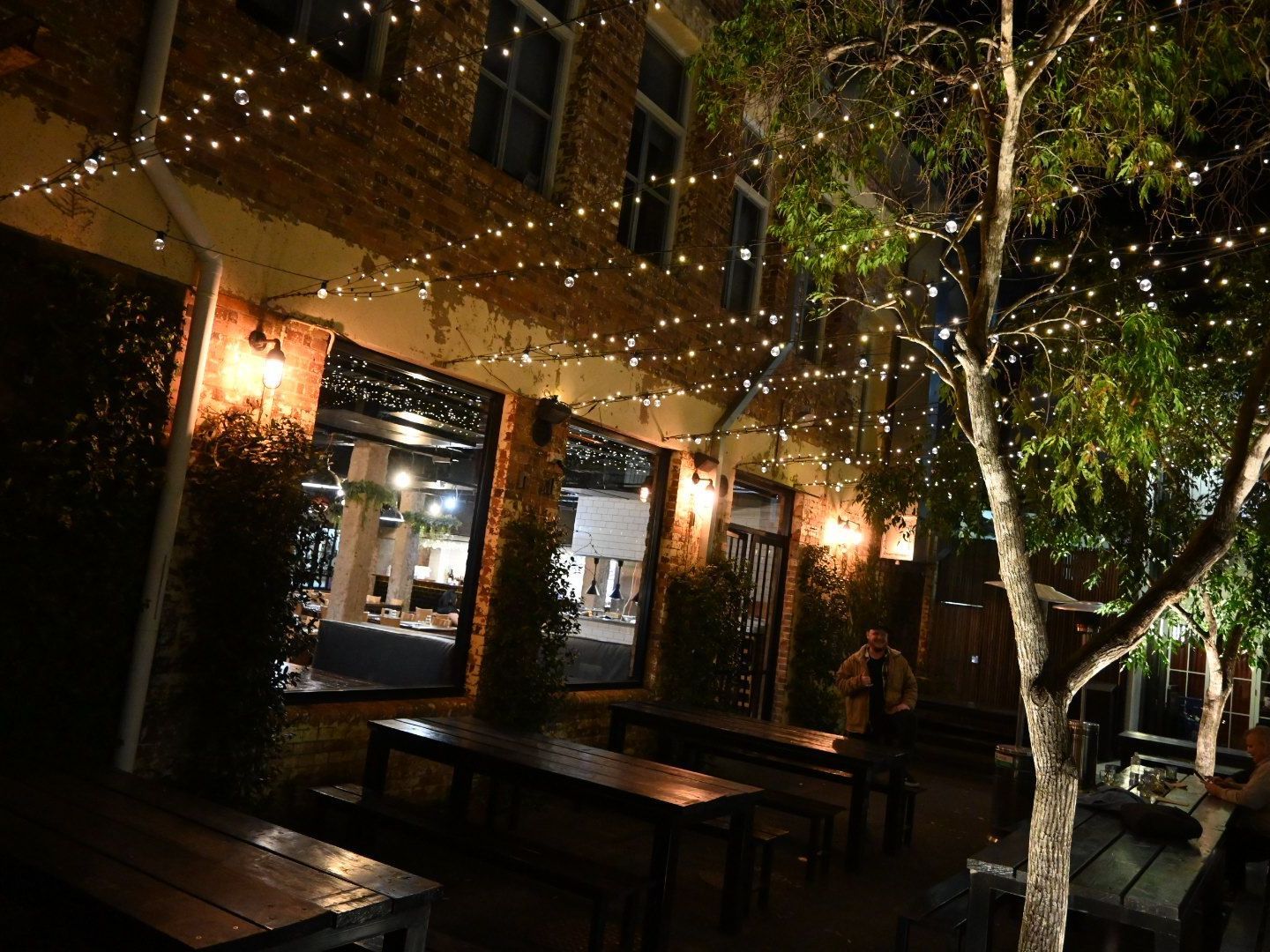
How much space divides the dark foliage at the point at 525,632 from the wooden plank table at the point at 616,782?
1163 millimetres

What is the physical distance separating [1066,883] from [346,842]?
3569mm

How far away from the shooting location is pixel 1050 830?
12.2 ft

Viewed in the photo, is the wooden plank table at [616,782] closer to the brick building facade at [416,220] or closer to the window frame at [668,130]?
the brick building facade at [416,220]

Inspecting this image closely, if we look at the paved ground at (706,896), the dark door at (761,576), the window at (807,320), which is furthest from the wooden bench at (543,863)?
the window at (807,320)

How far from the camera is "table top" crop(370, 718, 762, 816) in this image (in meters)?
4.66

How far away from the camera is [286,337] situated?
569 centimetres

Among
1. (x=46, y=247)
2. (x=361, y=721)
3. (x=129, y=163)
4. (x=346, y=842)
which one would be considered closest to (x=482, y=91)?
(x=129, y=163)

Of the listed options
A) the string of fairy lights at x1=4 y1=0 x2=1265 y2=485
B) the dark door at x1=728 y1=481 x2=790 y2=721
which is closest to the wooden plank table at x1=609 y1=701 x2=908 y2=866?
the string of fairy lights at x1=4 y1=0 x2=1265 y2=485

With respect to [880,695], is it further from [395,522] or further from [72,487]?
[72,487]

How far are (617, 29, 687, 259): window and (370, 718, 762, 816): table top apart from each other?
459 cm

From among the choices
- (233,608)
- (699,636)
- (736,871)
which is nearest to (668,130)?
(699,636)

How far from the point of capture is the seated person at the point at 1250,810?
621 centimetres

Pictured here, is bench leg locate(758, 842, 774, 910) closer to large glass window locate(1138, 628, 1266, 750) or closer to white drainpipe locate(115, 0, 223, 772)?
white drainpipe locate(115, 0, 223, 772)

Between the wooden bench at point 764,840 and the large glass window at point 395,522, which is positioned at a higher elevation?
the large glass window at point 395,522
